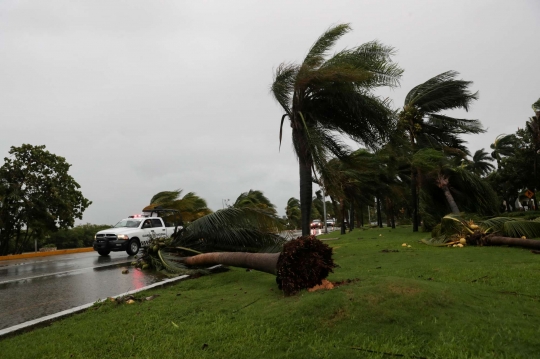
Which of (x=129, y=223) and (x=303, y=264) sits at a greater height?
(x=129, y=223)

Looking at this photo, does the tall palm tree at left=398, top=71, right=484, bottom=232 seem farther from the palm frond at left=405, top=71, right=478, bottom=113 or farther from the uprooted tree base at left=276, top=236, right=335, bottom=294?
the uprooted tree base at left=276, top=236, right=335, bottom=294

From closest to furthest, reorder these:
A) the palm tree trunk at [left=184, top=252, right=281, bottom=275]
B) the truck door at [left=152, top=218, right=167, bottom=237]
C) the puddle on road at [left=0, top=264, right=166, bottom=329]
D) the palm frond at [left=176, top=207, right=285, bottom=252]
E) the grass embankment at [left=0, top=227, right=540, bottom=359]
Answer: the grass embankment at [left=0, top=227, right=540, bottom=359] → the palm tree trunk at [left=184, top=252, right=281, bottom=275] → the puddle on road at [left=0, top=264, right=166, bottom=329] → the palm frond at [left=176, top=207, right=285, bottom=252] → the truck door at [left=152, top=218, right=167, bottom=237]

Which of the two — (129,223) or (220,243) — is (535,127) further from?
(129,223)

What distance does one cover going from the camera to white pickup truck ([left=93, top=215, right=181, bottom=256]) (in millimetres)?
16125

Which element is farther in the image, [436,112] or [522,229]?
[436,112]

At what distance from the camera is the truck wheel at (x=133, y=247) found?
16.4 metres

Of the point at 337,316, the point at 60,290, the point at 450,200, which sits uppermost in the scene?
the point at 450,200

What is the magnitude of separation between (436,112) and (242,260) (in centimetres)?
1425

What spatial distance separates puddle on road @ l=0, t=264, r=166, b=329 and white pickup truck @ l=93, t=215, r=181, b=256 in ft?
17.4

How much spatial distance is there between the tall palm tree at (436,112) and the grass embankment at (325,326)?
1235cm

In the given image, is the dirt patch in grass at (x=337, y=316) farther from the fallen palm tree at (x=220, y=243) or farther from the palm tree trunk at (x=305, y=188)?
the palm tree trunk at (x=305, y=188)

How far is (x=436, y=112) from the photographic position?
17594 millimetres

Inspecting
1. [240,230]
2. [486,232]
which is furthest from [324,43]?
[486,232]

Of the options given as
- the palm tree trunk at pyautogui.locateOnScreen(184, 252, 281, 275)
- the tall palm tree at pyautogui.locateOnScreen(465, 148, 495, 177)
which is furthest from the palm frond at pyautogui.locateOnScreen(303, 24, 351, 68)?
the tall palm tree at pyautogui.locateOnScreen(465, 148, 495, 177)
